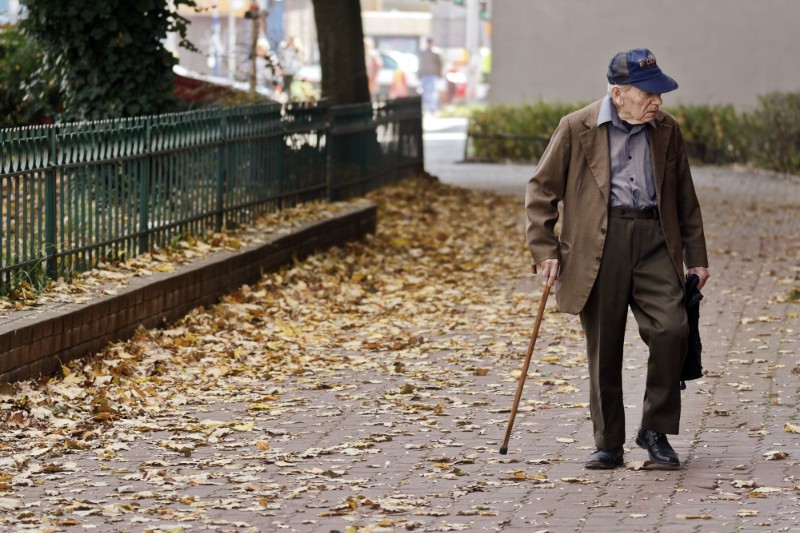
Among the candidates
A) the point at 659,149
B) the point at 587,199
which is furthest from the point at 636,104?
the point at 587,199

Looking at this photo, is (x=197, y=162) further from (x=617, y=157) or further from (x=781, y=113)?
(x=781, y=113)

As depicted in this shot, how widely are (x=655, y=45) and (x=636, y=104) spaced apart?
22952 mm

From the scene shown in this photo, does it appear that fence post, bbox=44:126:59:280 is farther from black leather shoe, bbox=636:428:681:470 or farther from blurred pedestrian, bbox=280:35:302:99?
blurred pedestrian, bbox=280:35:302:99

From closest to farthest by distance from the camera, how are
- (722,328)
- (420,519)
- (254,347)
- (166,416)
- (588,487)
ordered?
(420,519) → (588,487) → (166,416) → (254,347) → (722,328)

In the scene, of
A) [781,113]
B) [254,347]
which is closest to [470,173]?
[781,113]

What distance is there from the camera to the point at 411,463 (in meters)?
6.88

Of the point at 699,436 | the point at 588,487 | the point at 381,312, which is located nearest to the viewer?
the point at 588,487

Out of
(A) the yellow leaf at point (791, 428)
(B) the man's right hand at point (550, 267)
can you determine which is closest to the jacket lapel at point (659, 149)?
(B) the man's right hand at point (550, 267)

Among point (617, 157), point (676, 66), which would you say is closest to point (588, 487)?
point (617, 157)

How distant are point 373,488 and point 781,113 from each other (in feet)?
60.7

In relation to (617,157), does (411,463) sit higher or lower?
lower

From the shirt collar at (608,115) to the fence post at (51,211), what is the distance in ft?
13.1

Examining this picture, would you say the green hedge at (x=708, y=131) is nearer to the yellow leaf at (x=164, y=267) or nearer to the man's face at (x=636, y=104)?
the yellow leaf at (x=164, y=267)

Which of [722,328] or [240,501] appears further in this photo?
[722,328]
